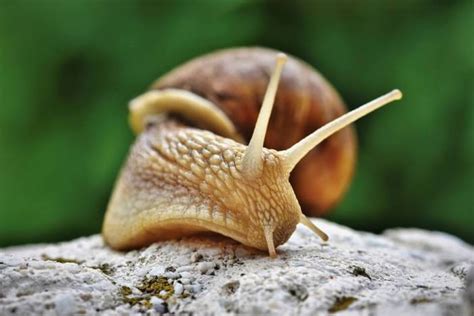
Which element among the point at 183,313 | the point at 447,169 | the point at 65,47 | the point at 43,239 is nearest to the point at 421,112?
the point at 447,169

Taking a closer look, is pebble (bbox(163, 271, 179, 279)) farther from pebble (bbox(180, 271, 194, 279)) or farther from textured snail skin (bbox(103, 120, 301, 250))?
textured snail skin (bbox(103, 120, 301, 250))

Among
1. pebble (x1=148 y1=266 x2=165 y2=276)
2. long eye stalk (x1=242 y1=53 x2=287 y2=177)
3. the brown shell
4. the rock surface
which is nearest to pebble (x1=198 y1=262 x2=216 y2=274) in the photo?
the rock surface

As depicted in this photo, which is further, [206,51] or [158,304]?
[206,51]

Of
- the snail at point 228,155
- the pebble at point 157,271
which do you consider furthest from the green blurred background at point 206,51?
the pebble at point 157,271

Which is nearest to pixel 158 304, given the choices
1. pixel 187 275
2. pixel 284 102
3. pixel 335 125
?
pixel 187 275

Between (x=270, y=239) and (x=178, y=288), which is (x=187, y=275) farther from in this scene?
(x=270, y=239)

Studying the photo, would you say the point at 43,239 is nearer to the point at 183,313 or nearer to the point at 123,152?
the point at 123,152

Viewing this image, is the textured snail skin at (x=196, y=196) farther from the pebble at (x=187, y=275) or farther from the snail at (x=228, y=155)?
the pebble at (x=187, y=275)
